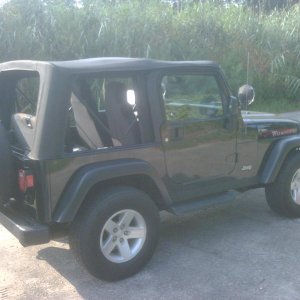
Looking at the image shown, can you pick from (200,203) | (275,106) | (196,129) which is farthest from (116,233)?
(275,106)

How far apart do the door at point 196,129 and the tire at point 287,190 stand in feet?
2.29

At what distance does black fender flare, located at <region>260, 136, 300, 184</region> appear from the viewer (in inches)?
195

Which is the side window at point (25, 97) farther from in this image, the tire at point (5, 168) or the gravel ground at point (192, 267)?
the gravel ground at point (192, 267)

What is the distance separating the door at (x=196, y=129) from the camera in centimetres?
424

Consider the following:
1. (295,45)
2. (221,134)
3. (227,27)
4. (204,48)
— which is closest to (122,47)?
(204,48)

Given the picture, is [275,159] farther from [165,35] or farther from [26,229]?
[165,35]

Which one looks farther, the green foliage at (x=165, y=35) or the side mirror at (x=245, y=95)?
the green foliage at (x=165, y=35)

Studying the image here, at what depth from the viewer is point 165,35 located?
12344 mm

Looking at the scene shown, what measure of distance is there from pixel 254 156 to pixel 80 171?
77.2 inches

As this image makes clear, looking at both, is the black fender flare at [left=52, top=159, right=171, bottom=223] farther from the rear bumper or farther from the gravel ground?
the gravel ground

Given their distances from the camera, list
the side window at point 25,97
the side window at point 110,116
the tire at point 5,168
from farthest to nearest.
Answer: the side window at point 25,97, the side window at point 110,116, the tire at point 5,168

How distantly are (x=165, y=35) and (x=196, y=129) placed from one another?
330 inches

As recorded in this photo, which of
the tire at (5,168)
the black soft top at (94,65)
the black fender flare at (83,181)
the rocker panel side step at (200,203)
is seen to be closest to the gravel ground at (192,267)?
the rocker panel side step at (200,203)

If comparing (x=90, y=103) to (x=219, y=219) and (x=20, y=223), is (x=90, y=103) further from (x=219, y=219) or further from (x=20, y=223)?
(x=219, y=219)
